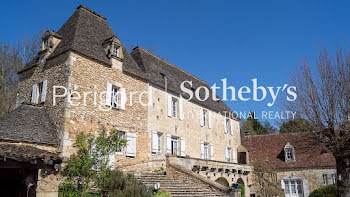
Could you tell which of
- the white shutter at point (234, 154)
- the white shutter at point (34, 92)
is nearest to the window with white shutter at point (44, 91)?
the white shutter at point (34, 92)

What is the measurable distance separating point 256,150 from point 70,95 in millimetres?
19226

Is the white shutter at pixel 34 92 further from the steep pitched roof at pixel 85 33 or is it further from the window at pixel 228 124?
the window at pixel 228 124

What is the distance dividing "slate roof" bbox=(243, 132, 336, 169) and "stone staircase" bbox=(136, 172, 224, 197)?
10800 mm

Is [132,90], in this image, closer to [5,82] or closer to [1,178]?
[1,178]

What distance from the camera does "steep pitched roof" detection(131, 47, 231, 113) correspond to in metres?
18.4

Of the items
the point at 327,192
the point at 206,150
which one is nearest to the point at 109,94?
the point at 206,150

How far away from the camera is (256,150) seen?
1074 inches

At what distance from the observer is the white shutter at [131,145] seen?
14989 millimetres

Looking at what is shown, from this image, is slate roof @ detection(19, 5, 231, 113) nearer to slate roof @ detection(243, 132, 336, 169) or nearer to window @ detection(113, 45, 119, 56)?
window @ detection(113, 45, 119, 56)

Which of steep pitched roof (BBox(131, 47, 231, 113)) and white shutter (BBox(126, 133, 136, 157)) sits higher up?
steep pitched roof (BBox(131, 47, 231, 113))

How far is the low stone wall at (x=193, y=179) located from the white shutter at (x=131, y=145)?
1.94 metres

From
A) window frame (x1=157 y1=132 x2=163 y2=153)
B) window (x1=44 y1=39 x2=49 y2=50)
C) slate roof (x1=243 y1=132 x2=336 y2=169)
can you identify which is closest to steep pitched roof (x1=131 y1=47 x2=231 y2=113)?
window frame (x1=157 y1=132 x2=163 y2=153)

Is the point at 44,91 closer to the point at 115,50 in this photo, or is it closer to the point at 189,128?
the point at 115,50

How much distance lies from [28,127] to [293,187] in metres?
20.1
